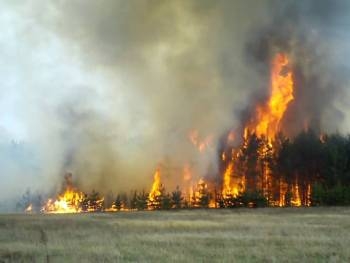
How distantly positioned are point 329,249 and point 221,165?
4028 inches

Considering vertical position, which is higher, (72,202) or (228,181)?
(228,181)

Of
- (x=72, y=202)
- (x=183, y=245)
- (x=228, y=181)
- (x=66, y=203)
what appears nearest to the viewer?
(x=183, y=245)

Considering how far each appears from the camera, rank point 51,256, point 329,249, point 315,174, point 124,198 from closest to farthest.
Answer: point 51,256 → point 329,249 → point 315,174 → point 124,198

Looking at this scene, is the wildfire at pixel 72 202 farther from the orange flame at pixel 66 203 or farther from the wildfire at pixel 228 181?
the wildfire at pixel 228 181

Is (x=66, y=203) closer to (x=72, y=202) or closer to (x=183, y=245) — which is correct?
(x=72, y=202)

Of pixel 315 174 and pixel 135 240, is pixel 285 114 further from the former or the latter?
pixel 135 240

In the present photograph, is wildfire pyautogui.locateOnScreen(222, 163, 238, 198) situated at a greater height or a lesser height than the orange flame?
greater

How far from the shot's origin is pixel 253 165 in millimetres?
120562

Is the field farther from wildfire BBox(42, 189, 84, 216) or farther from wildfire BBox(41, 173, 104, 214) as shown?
wildfire BBox(42, 189, 84, 216)

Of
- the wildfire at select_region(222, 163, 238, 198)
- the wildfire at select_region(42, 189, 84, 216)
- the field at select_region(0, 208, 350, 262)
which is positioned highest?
the wildfire at select_region(222, 163, 238, 198)

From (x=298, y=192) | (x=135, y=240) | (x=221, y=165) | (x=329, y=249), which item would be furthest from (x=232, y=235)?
(x=221, y=165)

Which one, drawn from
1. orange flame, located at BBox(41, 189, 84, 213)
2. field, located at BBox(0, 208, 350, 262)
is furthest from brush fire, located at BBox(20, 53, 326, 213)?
field, located at BBox(0, 208, 350, 262)

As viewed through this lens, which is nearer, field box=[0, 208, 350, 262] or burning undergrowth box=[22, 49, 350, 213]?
field box=[0, 208, 350, 262]

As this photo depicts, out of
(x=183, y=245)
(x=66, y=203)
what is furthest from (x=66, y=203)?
(x=183, y=245)
